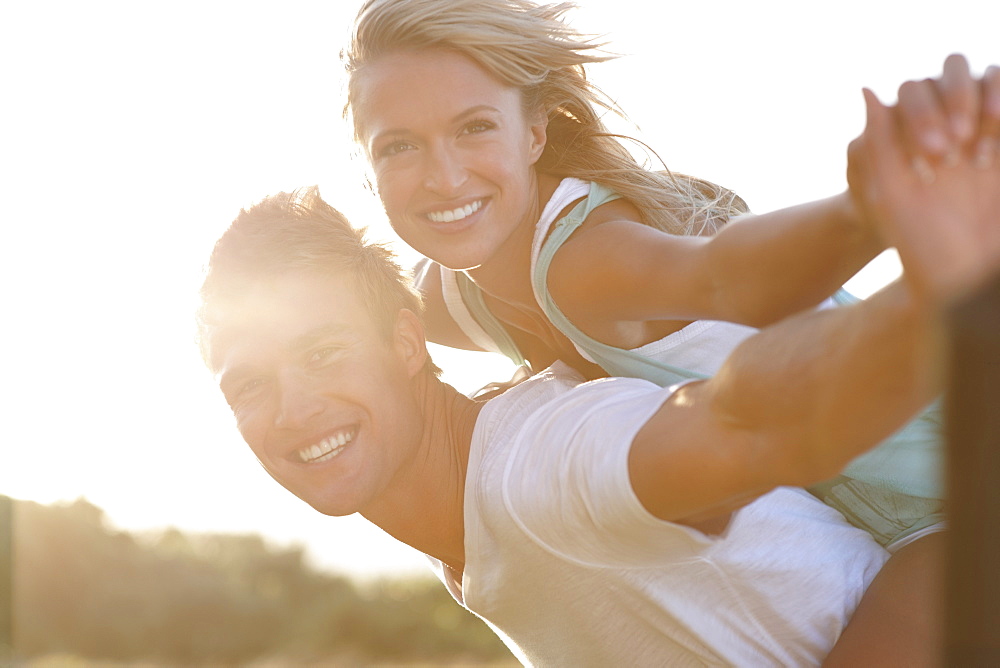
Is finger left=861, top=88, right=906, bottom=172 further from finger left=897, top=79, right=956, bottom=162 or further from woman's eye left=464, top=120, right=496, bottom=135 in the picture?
woman's eye left=464, top=120, right=496, bottom=135

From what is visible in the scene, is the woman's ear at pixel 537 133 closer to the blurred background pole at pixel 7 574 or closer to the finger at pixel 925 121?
the finger at pixel 925 121

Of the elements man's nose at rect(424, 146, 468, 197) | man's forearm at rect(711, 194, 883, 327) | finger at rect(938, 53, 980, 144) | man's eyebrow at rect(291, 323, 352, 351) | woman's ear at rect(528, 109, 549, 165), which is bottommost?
man's forearm at rect(711, 194, 883, 327)

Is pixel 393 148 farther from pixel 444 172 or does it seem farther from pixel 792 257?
pixel 792 257

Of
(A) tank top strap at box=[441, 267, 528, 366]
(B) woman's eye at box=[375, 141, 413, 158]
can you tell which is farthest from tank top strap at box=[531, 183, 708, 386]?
(A) tank top strap at box=[441, 267, 528, 366]

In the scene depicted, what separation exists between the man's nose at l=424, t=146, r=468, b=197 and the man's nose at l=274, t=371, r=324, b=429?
58 centimetres

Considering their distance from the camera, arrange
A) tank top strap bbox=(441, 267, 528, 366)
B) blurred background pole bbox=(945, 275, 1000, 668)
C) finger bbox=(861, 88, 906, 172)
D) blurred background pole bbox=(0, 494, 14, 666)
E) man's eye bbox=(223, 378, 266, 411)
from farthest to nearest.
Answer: blurred background pole bbox=(0, 494, 14, 666) < tank top strap bbox=(441, 267, 528, 366) < man's eye bbox=(223, 378, 266, 411) < finger bbox=(861, 88, 906, 172) < blurred background pole bbox=(945, 275, 1000, 668)

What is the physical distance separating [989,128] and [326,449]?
5.43 ft

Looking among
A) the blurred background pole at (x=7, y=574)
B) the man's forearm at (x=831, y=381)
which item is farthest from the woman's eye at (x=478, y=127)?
the blurred background pole at (x=7, y=574)

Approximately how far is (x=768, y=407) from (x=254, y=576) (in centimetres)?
1085

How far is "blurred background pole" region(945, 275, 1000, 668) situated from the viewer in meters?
0.98

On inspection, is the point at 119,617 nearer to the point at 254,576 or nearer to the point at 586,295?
the point at 254,576

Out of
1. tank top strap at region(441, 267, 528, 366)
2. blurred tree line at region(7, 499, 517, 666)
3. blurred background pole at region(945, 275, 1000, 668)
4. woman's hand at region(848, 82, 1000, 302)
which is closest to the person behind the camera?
blurred background pole at region(945, 275, 1000, 668)

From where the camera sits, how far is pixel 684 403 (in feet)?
5.24

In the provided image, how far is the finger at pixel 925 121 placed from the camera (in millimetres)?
1213
